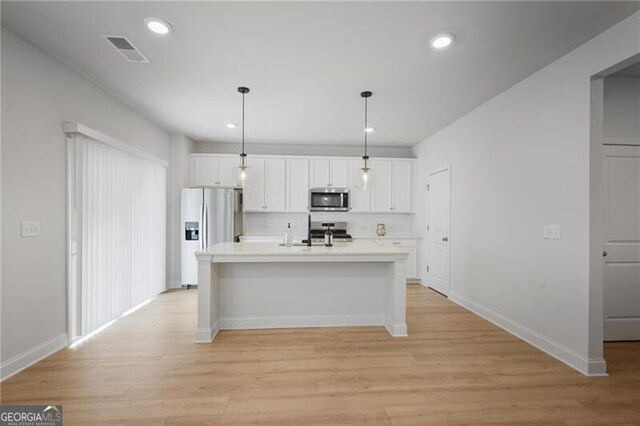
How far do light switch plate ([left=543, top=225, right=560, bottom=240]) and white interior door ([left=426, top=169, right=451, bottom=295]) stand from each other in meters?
1.73

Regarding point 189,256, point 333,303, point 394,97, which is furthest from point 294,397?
point 189,256

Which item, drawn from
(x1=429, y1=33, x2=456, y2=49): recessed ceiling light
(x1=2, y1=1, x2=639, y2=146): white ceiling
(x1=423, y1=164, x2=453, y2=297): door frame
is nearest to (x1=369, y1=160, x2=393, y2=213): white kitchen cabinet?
(x1=423, y1=164, x2=453, y2=297): door frame

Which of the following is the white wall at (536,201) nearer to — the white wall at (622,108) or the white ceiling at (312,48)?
the white ceiling at (312,48)

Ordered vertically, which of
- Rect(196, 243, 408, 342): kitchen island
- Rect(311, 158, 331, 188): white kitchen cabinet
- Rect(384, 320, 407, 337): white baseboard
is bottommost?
Rect(384, 320, 407, 337): white baseboard

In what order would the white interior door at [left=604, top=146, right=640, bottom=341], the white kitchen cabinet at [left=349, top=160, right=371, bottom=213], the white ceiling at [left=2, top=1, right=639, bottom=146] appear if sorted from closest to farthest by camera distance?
the white ceiling at [left=2, top=1, right=639, bottom=146] → the white interior door at [left=604, top=146, right=640, bottom=341] → the white kitchen cabinet at [left=349, top=160, right=371, bottom=213]

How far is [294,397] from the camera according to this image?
78.7 inches

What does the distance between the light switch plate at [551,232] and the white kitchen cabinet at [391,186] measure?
298 centimetres

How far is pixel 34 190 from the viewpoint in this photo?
2381 millimetres

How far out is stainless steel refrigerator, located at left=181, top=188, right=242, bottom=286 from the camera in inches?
185

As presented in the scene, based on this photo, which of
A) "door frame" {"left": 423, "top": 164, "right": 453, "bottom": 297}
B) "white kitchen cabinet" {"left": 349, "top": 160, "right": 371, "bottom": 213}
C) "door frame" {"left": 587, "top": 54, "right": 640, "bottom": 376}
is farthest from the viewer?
"white kitchen cabinet" {"left": 349, "top": 160, "right": 371, "bottom": 213}

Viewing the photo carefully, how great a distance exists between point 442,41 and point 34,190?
3413 millimetres

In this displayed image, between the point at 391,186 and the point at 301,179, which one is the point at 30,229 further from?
the point at 391,186

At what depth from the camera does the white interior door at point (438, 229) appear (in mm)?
4457

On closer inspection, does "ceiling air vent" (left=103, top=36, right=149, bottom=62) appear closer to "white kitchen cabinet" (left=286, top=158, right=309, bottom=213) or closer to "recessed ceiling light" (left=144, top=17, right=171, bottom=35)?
"recessed ceiling light" (left=144, top=17, right=171, bottom=35)
